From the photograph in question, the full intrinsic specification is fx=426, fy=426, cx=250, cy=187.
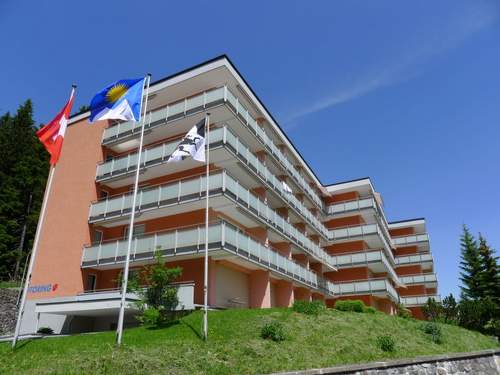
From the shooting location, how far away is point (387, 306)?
160 feet

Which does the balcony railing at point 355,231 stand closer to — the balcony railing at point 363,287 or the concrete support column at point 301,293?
the balcony railing at point 363,287

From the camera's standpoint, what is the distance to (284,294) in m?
34.2

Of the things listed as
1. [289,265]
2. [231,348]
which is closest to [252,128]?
[289,265]

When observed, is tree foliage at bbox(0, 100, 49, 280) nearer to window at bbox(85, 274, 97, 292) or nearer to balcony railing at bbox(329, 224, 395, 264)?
window at bbox(85, 274, 97, 292)

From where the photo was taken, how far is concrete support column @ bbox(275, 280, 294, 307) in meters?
33.8

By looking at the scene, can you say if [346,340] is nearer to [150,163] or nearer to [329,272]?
[150,163]

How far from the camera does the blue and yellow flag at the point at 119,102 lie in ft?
61.0

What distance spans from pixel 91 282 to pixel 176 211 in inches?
313

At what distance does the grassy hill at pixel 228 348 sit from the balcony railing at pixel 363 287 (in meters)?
18.6

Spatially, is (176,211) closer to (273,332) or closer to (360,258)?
(273,332)

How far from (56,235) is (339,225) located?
1306 inches

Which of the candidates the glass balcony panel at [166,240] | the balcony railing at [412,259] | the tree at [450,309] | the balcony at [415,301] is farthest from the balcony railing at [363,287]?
the glass balcony panel at [166,240]

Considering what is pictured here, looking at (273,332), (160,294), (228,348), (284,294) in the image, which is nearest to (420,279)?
(284,294)

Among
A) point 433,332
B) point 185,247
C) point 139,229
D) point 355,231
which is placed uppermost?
point 355,231
